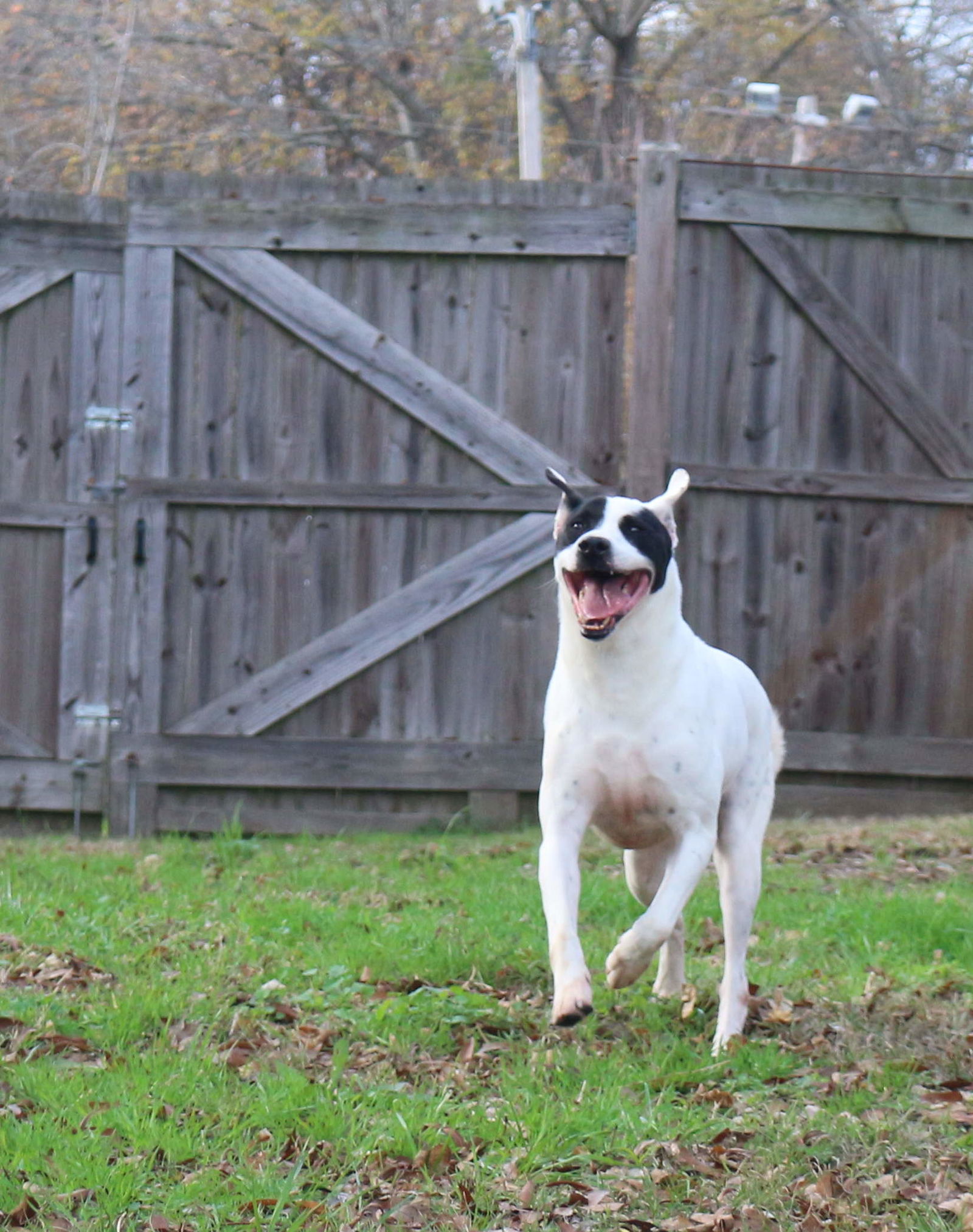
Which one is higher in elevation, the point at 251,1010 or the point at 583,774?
the point at 583,774

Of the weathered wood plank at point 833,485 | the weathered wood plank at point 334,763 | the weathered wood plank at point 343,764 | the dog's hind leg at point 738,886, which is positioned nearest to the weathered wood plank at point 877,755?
the weathered wood plank at point 334,763

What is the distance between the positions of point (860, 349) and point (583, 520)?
4338mm

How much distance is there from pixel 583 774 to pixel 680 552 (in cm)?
389

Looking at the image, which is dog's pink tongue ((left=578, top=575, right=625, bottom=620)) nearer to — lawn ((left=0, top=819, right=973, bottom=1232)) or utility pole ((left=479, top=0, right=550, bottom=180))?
lawn ((left=0, top=819, right=973, bottom=1232))

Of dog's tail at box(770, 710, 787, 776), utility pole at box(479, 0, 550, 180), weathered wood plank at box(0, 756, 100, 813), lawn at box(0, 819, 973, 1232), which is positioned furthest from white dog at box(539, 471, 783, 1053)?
utility pole at box(479, 0, 550, 180)

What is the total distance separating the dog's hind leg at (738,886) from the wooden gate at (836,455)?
3325 millimetres

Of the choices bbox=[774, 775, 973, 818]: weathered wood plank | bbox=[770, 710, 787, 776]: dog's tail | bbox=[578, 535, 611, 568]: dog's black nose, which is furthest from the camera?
bbox=[774, 775, 973, 818]: weathered wood plank

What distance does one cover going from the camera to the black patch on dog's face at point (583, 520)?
4.06m

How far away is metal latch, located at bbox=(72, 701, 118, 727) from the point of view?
7707 mm

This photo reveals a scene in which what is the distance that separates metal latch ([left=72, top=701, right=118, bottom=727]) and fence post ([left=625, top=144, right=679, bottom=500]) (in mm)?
2947

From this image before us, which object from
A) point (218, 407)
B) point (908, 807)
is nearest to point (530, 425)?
point (218, 407)

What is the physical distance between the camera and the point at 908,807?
312 inches

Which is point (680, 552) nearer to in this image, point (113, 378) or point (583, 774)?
point (113, 378)

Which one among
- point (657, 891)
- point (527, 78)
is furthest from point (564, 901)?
point (527, 78)
